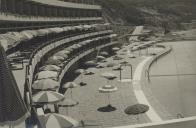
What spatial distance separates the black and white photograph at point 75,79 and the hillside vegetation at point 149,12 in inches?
3235

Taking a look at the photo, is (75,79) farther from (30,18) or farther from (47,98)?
(47,98)

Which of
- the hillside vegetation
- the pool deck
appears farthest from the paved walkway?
the hillside vegetation

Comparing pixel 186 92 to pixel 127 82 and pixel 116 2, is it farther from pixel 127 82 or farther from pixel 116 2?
pixel 116 2

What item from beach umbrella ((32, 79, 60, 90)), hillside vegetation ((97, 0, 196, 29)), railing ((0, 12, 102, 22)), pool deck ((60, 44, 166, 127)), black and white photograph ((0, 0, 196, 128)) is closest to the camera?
black and white photograph ((0, 0, 196, 128))

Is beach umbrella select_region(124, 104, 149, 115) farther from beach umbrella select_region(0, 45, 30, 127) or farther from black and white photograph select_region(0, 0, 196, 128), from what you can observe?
beach umbrella select_region(0, 45, 30, 127)

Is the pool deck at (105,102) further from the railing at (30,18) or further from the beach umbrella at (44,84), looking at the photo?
the railing at (30,18)

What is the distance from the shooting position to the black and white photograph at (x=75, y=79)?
8.14 metres

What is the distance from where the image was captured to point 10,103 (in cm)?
662

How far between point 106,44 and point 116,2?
374 feet

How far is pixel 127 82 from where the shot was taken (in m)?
39.5

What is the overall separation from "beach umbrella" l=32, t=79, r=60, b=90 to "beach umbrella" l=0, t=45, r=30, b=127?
18682 mm

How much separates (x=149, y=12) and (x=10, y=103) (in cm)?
18702

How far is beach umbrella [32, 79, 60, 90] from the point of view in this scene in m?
25.6

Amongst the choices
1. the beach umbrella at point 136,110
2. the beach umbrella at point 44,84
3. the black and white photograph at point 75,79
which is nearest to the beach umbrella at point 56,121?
the black and white photograph at point 75,79
